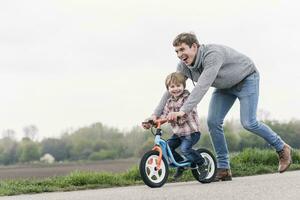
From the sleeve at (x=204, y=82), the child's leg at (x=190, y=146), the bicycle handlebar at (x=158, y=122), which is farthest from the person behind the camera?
the child's leg at (x=190, y=146)

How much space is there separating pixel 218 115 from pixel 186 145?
2.02 feet

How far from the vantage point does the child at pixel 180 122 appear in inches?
300

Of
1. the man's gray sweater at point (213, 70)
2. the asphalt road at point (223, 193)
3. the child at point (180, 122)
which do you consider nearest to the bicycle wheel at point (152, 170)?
the asphalt road at point (223, 193)

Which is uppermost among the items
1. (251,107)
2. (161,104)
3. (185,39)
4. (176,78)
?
(185,39)

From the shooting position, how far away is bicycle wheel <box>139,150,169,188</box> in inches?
279

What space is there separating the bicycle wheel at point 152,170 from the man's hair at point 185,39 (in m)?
1.27

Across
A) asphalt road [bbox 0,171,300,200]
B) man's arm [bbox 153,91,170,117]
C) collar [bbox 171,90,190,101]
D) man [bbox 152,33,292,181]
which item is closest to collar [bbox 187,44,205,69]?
man [bbox 152,33,292,181]

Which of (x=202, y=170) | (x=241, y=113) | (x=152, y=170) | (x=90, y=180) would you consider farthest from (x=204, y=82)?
(x=90, y=180)

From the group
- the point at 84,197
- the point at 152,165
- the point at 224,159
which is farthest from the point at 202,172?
the point at 84,197

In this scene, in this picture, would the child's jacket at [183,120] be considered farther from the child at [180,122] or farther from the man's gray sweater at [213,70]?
the man's gray sweater at [213,70]

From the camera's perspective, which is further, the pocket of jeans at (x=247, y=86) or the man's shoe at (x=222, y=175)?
the man's shoe at (x=222, y=175)

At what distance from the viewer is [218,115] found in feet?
26.3

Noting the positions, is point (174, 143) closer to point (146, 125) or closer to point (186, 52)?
point (146, 125)

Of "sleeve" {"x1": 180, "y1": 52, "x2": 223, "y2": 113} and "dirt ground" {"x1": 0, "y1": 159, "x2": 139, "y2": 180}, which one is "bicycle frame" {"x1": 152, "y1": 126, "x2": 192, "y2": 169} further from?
"dirt ground" {"x1": 0, "y1": 159, "x2": 139, "y2": 180}
